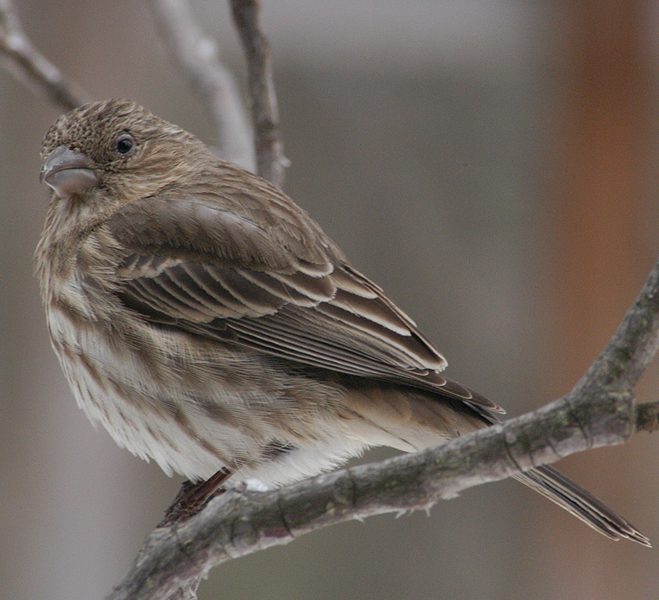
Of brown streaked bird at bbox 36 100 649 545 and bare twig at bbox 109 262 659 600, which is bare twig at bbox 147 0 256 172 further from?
bare twig at bbox 109 262 659 600

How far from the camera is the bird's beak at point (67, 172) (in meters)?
2.68

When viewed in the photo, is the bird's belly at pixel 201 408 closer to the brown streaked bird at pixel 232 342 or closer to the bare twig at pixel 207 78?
the brown streaked bird at pixel 232 342

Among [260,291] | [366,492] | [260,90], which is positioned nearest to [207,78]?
[260,90]

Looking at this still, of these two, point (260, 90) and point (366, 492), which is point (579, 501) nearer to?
point (366, 492)

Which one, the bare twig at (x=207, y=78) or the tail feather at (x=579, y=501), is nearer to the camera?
the tail feather at (x=579, y=501)

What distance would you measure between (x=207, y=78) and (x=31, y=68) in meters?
0.76

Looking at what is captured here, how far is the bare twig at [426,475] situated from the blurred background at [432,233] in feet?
10.7

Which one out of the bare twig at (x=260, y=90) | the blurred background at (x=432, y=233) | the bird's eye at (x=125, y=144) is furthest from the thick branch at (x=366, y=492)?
the blurred background at (x=432, y=233)

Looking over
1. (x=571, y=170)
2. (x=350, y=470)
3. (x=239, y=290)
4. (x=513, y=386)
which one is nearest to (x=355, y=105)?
(x=571, y=170)

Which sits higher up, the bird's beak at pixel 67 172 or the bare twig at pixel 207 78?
the bare twig at pixel 207 78

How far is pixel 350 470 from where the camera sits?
1.57 m

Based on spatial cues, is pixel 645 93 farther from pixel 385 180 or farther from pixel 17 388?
pixel 17 388

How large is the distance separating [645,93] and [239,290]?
3.46 metres

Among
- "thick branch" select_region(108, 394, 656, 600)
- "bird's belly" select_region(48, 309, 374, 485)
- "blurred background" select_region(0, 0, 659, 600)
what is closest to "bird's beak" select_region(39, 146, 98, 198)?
"bird's belly" select_region(48, 309, 374, 485)
